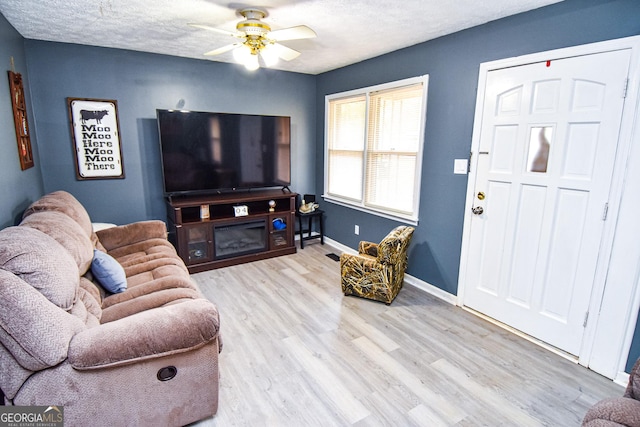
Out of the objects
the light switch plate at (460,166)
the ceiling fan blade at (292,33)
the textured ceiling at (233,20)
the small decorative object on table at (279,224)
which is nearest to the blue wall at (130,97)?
the textured ceiling at (233,20)

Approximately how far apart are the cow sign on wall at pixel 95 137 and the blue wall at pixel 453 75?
9.13 ft

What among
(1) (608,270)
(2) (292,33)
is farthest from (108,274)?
(1) (608,270)

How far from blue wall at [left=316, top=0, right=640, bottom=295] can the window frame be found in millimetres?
57

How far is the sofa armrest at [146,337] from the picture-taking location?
136 cm

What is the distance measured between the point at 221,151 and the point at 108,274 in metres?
2.11

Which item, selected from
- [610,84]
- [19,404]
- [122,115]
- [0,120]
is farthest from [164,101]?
[610,84]

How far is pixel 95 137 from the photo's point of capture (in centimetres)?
343

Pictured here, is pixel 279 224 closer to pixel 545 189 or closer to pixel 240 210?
pixel 240 210

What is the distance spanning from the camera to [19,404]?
1.29m

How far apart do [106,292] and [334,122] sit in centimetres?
330

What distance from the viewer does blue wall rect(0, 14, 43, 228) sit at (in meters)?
2.18

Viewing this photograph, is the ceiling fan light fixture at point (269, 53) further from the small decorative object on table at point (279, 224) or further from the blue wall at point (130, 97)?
the small decorative object on table at point (279, 224)

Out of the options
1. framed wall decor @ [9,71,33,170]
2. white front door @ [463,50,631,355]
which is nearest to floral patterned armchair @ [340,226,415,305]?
white front door @ [463,50,631,355]
